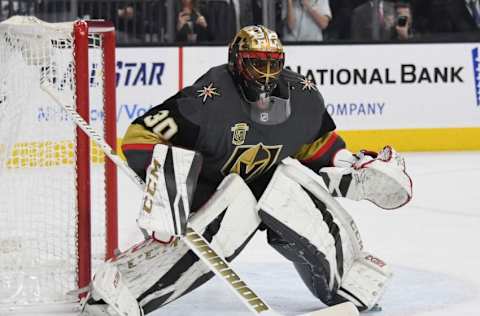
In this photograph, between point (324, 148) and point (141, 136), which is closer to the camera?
point (141, 136)

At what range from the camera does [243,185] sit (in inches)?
133

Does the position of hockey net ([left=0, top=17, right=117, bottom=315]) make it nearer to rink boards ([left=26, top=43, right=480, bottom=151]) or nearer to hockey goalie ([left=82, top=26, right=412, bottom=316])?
hockey goalie ([left=82, top=26, right=412, bottom=316])

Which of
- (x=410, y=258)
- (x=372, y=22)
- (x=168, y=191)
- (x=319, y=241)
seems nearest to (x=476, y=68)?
(x=372, y=22)

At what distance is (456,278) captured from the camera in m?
4.05

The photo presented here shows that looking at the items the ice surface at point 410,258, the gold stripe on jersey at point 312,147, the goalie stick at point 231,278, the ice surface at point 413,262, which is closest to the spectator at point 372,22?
the ice surface at point 410,258

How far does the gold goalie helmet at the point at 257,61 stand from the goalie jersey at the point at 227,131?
46mm

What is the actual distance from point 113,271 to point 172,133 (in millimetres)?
402

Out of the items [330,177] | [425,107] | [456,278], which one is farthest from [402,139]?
[330,177]

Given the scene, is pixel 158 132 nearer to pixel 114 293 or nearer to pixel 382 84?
pixel 114 293

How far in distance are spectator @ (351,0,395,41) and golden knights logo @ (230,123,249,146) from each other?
4481 millimetres

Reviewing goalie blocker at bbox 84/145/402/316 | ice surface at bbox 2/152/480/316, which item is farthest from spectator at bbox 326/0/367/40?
goalie blocker at bbox 84/145/402/316

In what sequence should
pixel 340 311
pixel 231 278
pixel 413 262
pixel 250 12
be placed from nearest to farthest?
pixel 231 278 < pixel 340 311 < pixel 413 262 < pixel 250 12

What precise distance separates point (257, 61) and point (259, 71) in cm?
3

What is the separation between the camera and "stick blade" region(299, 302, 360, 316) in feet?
10.5
